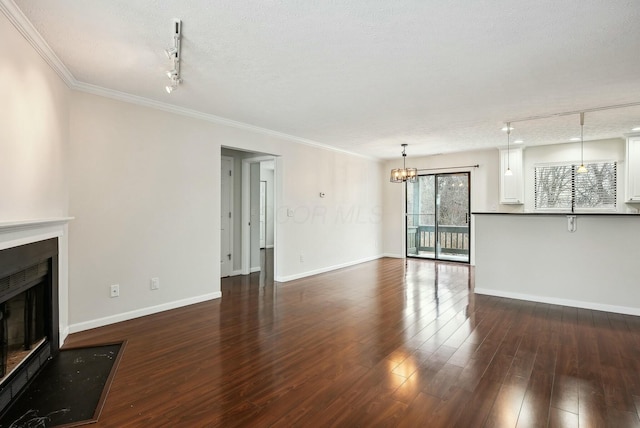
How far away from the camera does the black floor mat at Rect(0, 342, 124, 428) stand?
204cm

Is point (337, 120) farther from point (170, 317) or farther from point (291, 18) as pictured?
point (170, 317)

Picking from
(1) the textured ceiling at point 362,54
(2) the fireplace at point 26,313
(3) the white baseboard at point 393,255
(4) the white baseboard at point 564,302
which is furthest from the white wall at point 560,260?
(2) the fireplace at point 26,313

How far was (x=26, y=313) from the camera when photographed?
2580 millimetres

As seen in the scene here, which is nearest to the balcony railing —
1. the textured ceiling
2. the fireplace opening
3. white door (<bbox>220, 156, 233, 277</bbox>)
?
the textured ceiling

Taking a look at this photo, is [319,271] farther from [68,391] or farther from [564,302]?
[68,391]

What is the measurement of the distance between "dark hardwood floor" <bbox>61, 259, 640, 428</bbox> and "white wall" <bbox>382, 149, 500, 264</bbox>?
3161 mm

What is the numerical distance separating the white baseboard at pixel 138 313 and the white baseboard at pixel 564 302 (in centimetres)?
408

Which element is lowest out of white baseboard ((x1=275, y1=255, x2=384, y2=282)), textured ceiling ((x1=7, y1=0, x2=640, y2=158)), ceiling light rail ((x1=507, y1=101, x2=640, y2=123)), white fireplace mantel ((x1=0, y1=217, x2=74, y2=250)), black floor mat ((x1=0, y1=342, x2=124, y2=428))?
black floor mat ((x1=0, y1=342, x2=124, y2=428))

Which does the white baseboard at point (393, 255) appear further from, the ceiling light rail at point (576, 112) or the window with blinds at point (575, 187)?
the ceiling light rail at point (576, 112)


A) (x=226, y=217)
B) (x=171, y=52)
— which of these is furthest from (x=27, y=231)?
(x=226, y=217)

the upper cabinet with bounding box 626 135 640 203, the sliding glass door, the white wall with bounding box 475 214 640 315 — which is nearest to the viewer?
the white wall with bounding box 475 214 640 315

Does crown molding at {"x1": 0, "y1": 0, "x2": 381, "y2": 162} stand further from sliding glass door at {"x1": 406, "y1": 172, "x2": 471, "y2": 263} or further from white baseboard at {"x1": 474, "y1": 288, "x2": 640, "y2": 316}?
white baseboard at {"x1": 474, "y1": 288, "x2": 640, "y2": 316}

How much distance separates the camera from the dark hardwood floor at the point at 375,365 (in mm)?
2088

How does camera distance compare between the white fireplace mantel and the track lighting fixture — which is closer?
the white fireplace mantel
